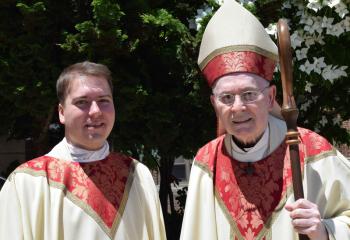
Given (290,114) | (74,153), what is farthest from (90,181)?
(290,114)

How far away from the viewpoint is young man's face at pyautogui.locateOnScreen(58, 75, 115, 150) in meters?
3.39

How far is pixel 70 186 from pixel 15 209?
1.05ft

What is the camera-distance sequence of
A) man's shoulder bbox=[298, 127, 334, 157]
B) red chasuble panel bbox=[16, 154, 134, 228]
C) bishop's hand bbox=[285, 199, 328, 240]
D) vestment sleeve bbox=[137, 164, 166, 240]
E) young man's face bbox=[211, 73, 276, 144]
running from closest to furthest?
bishop's hand bbox=[285, 199, 328, 240] < young man's face bbox=[211, 73, 276, 144] < man's shoulder bbox=[298, 127, 334, 157] < red chasuble panel bbox=[16, 154, 134, 228] < vestment sleeve bbox=[137, 164, 166, 240]

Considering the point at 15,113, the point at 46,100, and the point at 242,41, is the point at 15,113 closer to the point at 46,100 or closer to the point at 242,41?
the point at 46,100

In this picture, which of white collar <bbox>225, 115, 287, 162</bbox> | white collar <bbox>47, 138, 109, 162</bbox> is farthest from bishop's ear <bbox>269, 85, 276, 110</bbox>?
white collar <bbox>47, 138, 109, 162</bbox>

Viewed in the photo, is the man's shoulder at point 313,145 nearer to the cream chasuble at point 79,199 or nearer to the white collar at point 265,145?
the white collar at point 265,145

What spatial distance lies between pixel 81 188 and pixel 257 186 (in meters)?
0.93

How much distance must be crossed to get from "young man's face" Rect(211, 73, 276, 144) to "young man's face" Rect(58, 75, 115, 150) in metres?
0.60

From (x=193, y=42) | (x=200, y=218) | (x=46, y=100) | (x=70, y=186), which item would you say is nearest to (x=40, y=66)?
(x=46, y=100)

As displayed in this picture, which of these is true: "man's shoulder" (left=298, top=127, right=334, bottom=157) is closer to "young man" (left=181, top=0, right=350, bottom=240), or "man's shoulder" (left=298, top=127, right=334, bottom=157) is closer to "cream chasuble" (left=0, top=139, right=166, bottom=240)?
"young man" (left=181, top=0, right=350, bottom=240)

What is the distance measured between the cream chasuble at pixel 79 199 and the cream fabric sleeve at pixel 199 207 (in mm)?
254

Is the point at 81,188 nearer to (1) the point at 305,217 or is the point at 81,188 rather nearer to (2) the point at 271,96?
(2) the point at 271,96

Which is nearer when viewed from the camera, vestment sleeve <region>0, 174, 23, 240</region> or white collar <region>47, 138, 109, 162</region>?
vestment sleeve <region>0, 174, 23, 240</region>

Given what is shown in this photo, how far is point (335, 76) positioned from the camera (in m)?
5.46
